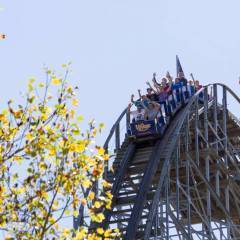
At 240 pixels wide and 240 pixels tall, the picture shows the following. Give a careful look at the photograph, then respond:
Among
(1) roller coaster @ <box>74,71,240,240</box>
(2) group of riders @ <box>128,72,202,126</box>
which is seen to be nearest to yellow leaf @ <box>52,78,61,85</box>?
(1) roller coaster @ <box>74,71,240,240</box>

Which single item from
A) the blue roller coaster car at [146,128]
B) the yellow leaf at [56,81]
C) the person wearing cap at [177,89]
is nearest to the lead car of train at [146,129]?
the blue roller coaster car at [146,128]

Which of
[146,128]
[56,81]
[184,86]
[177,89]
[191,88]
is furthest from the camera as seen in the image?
[191,88]

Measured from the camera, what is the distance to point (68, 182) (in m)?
9.79

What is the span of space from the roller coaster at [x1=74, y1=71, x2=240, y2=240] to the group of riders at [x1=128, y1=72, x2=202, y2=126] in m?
0.29

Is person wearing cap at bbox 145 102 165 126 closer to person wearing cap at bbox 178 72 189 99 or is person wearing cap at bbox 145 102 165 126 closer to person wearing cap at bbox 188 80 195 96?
person wearing cap at bbox 178 72 189 99

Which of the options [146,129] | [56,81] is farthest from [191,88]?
[56,81]

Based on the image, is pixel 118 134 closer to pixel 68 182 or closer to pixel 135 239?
pixel 135 239

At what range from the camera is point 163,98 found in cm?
2489

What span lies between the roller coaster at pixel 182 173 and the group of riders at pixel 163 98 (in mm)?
289

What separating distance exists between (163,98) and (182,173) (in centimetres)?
240

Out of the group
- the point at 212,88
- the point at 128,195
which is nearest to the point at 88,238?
the point at 128,195

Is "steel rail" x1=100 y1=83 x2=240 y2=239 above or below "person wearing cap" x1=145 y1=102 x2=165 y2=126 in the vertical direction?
below

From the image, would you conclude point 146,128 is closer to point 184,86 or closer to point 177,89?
point 177,89

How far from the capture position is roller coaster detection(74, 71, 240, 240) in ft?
73.9
